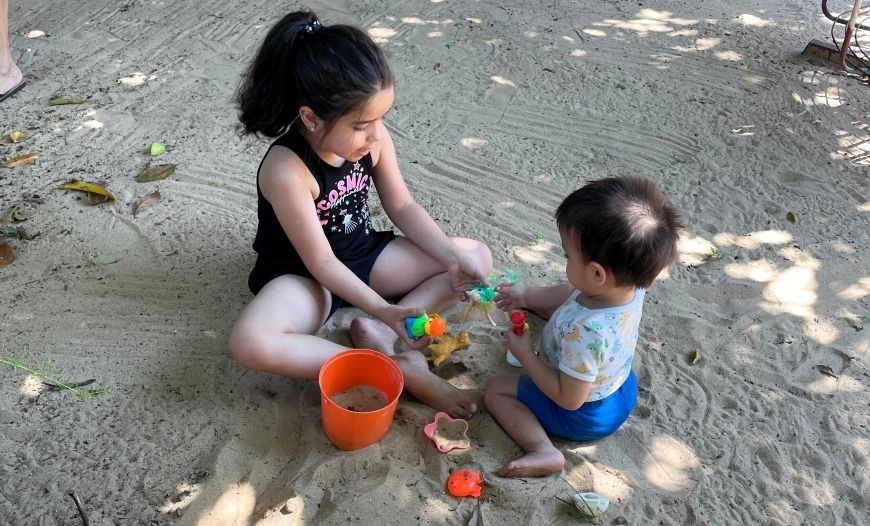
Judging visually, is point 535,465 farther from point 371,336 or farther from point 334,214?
point 334,214

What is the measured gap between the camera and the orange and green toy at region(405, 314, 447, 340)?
200cm

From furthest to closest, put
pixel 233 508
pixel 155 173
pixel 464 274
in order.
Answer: pixel 155 173 < pixel 464 274 < pixel 233 508

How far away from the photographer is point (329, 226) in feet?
7.55

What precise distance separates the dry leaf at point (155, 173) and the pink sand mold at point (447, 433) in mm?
1842

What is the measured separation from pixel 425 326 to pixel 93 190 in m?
1.81

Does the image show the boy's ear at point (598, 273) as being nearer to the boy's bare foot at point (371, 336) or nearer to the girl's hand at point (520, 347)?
the girl's hand at point (520, 347)

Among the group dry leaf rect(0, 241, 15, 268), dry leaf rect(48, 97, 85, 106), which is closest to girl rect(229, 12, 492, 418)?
dry leaf rect(0, 241, 15, 268)

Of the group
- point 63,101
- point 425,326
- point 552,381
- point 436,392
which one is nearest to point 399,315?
point 425,326

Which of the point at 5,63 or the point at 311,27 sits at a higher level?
the point at 311,27

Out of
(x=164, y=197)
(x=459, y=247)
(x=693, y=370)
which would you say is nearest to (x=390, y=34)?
(x=164, y=197)

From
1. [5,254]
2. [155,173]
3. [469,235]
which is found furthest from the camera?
[155,173]

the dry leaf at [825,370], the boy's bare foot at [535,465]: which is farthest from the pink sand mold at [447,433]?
the dry leaf at [825,370]

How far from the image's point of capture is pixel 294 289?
222cm

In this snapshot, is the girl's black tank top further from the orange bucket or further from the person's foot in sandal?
the person's foot in sandal
